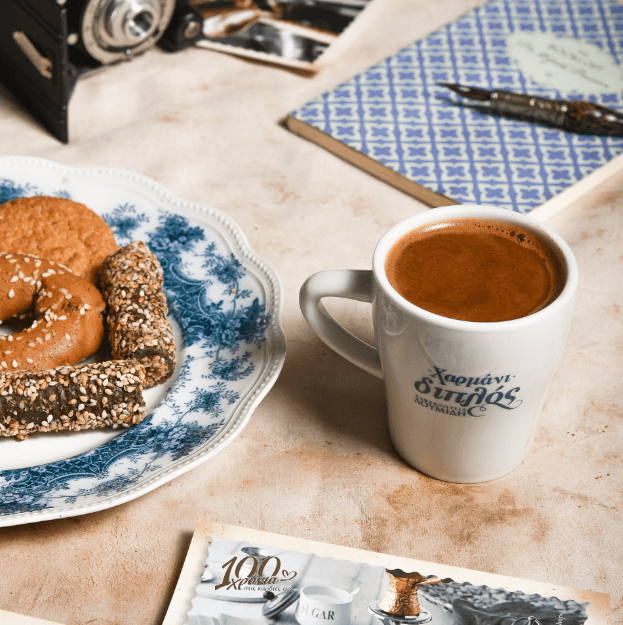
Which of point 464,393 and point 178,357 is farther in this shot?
point 178,357

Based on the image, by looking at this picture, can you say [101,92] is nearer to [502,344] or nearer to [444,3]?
[444,3]

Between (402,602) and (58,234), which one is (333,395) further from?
(58,234)

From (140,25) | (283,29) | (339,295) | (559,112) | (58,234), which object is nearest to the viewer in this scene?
(339,295)

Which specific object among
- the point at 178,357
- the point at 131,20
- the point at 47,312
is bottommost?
the point at 178,357

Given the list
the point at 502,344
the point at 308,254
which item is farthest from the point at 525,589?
the point at 308,254

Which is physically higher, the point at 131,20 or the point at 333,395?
the point at 131,20

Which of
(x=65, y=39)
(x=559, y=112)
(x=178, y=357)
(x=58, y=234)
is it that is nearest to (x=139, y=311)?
(x=178, y=357)

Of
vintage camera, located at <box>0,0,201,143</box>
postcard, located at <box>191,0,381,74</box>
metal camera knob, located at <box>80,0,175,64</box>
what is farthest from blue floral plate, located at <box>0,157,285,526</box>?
postcard, located at <box>191,0,381,74</box>
